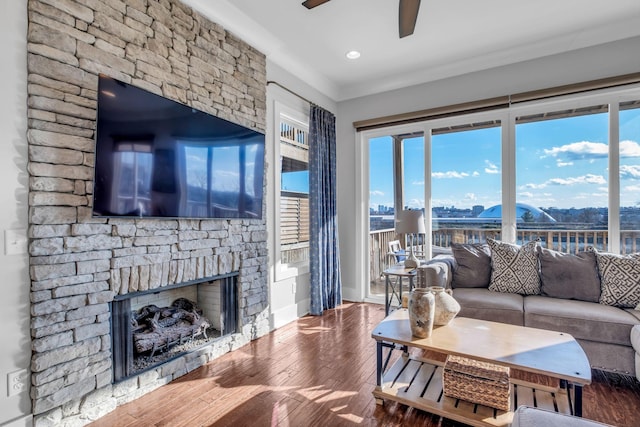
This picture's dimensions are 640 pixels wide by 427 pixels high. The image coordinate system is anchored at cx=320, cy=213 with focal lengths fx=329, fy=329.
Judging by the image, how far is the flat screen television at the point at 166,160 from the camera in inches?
76.9

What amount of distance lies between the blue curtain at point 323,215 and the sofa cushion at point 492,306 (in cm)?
163

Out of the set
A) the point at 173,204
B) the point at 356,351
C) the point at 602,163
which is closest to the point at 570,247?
the point at 602,163

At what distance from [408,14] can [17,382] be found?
10.3 feet

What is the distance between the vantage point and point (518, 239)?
144 inches

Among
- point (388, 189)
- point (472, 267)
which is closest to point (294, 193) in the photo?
point (388, 189)

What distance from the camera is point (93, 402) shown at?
6.43ft

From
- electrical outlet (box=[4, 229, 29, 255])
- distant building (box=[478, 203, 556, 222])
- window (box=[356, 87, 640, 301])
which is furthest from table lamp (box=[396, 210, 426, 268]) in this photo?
electrical outlet (box=[4, 229, 29, 255])

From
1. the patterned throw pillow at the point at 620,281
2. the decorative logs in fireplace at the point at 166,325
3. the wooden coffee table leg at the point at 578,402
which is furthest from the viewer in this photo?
the patterned throw pillow at the point at 620,281

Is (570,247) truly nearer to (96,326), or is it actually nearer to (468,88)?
(468,88)

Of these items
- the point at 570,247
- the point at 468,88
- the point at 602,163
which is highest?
the point at 468,88

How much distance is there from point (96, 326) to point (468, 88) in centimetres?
419

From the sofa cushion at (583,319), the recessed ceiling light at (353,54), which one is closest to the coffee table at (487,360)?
the sofa cushion at (583,319)

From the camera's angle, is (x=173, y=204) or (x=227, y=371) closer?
(x=173, y=204)

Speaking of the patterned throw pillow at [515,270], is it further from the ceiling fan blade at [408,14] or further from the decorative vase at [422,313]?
the ceiling fan blade at [408,14]
